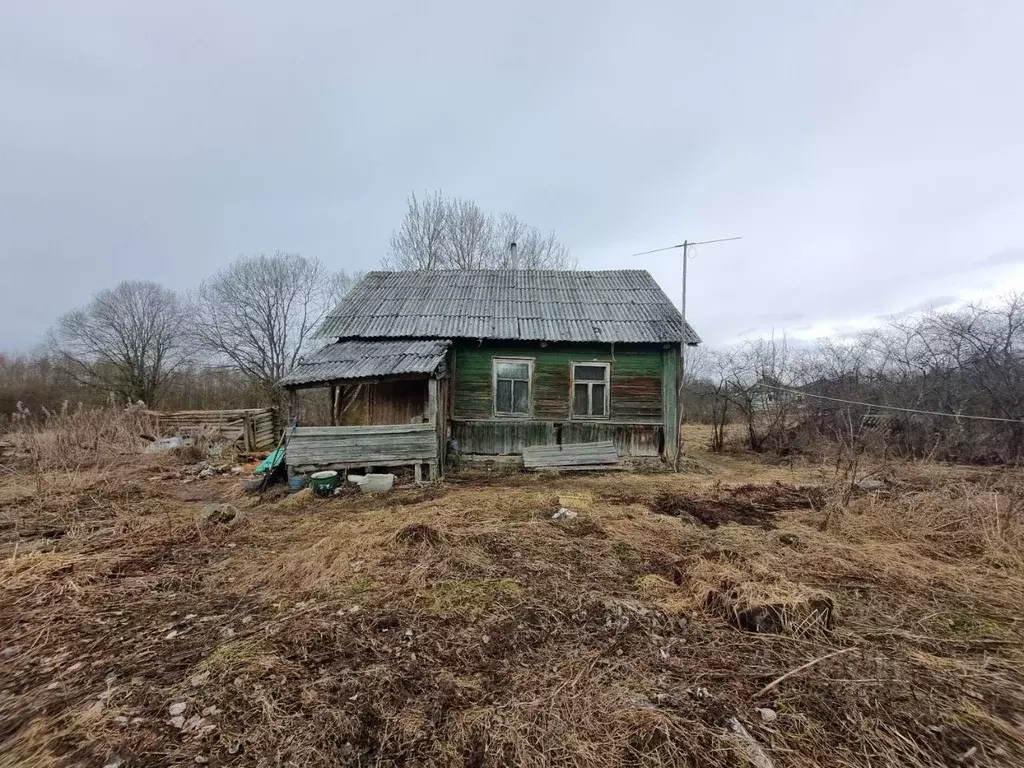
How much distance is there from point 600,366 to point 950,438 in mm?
9212

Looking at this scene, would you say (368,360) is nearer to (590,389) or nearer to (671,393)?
(590,389)

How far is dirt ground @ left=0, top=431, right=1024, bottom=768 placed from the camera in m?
2.21

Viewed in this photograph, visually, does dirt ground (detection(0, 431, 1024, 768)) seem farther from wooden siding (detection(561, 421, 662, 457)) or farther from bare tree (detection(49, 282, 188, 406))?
bare tree (detection(49, 282, 188, 406))

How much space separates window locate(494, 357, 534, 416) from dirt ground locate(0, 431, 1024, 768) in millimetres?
4773

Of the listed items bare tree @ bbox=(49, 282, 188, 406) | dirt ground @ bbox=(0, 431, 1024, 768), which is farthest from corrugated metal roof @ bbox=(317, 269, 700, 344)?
bare tree @ bbox=(49, 282, 188, 406)

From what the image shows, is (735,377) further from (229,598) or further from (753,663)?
(229,598)

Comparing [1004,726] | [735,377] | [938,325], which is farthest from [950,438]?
[1004,726]

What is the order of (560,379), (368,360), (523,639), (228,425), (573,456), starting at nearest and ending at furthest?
(523,639)
(368,360)
(573,456)
(560,379)
(228,425)

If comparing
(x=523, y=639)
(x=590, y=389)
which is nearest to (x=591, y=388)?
(x=590, y=389)

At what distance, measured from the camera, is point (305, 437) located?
8594 mm

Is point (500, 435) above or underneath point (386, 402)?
underneath

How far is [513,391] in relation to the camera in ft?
35.7

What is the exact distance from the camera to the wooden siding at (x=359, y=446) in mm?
8547

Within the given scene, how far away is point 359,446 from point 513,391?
13.3ft
